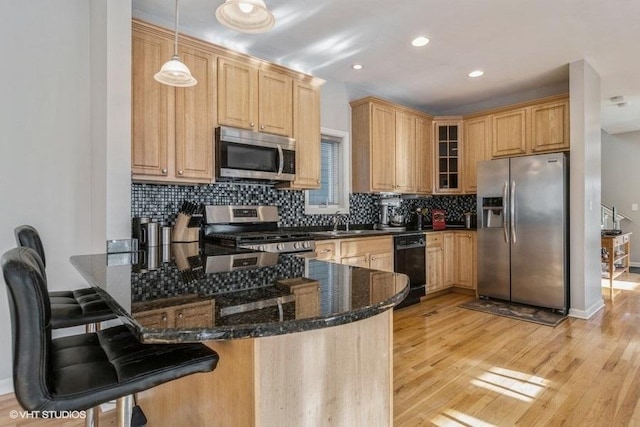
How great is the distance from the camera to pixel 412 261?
14.4 feet

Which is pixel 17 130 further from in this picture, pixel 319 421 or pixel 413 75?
pixel 413 75

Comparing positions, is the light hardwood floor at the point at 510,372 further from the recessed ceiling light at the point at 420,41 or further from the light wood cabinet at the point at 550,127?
the recessed ceiling light at the point at 420,41

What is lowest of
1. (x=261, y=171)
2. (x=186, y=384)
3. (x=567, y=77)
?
(x=186, y=384)

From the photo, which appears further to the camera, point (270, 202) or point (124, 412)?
point (270, 202)

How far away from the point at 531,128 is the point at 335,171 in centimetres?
247

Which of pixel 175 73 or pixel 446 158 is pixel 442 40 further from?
pixel 175 73

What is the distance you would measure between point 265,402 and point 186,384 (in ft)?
1.73

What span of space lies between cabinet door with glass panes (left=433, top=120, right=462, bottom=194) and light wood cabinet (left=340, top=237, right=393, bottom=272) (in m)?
1.71

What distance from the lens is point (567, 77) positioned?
14.3 ft

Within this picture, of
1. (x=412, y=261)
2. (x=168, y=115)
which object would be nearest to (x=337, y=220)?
(x=412, y=261)

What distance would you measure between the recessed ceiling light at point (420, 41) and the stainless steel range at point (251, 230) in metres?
2.12

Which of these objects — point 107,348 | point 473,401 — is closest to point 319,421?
point 107,348

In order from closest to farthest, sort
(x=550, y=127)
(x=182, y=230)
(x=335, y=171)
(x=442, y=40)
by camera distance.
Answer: (x=182, y=230)
(x=442, y=40)
(x=550, y=127)
(x=335, y=171)

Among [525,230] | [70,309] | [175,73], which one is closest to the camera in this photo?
[70,309]
